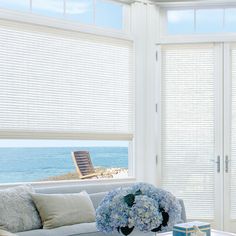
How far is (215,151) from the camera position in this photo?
5.40m

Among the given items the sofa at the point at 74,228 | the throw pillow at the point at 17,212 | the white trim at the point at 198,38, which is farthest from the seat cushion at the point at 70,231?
the white trim at the point at 198,38

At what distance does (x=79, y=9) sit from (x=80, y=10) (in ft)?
0.05

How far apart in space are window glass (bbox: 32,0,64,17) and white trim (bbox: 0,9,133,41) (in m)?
0.11

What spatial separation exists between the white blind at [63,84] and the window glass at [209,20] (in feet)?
2.95

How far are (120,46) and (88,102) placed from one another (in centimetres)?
82

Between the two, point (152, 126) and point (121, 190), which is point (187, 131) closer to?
point (152, 126)

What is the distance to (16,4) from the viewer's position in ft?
15.2

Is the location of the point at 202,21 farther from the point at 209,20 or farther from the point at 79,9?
the point at 79,9

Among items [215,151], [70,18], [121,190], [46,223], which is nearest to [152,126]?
[215,151]

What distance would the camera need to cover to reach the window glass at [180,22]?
5559mm

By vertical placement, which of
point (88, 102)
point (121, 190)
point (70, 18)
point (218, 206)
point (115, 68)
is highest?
point (70, 18)

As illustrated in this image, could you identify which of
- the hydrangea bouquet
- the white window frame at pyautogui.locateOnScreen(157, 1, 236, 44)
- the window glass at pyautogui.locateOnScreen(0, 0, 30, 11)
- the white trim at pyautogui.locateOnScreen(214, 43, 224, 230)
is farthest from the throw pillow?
the white window frame at pyautogui.locateOnScreen(157, 1, 236, 44)

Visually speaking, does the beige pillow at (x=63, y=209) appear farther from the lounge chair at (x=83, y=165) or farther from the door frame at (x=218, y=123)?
the door frame at (x=218, y=123)

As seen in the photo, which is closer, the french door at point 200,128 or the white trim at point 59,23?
the white trim at point 59,23
